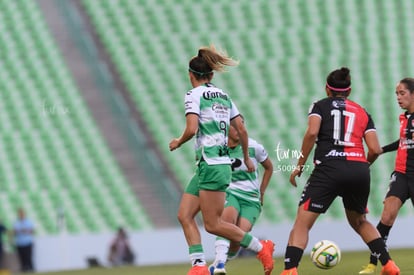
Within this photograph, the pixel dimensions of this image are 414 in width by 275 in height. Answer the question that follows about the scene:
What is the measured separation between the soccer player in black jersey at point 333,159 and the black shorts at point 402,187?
1386mm

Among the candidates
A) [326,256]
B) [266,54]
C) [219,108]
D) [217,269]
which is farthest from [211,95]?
[266,54]

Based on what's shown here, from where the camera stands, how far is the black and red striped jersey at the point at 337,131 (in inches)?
313

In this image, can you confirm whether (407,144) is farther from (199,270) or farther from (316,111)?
(199,270)

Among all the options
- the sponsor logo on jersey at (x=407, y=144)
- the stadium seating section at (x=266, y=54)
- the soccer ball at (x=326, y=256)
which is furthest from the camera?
the stadium seating section at (x=266, y=54)

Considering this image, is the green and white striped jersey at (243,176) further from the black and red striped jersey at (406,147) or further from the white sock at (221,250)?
the black and red striped jersey at (406,147)

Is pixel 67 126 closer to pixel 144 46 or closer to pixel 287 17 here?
pixel 144 46

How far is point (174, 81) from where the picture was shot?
2044cm

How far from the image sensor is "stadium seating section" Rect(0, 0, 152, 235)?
18797mm

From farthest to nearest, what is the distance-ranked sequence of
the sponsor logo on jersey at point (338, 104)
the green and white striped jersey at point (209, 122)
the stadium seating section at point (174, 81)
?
the stadium seating section at point (174, 81) → the green and white striped jersey at point (209, 122) → the sponsor logo on jersey at point (338, 104)

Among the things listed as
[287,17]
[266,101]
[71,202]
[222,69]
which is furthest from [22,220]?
[222,69]

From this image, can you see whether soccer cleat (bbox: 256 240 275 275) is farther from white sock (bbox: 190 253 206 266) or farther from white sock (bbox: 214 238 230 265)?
white sock (bbox: 214 238 230 265)

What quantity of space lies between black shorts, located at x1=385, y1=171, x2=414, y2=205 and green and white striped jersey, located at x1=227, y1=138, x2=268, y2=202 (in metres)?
1.45

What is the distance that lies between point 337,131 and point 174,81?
41.5ft

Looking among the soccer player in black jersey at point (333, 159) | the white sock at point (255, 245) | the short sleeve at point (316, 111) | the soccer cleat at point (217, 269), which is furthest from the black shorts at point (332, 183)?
the soccer cleat at point (217, 269)
